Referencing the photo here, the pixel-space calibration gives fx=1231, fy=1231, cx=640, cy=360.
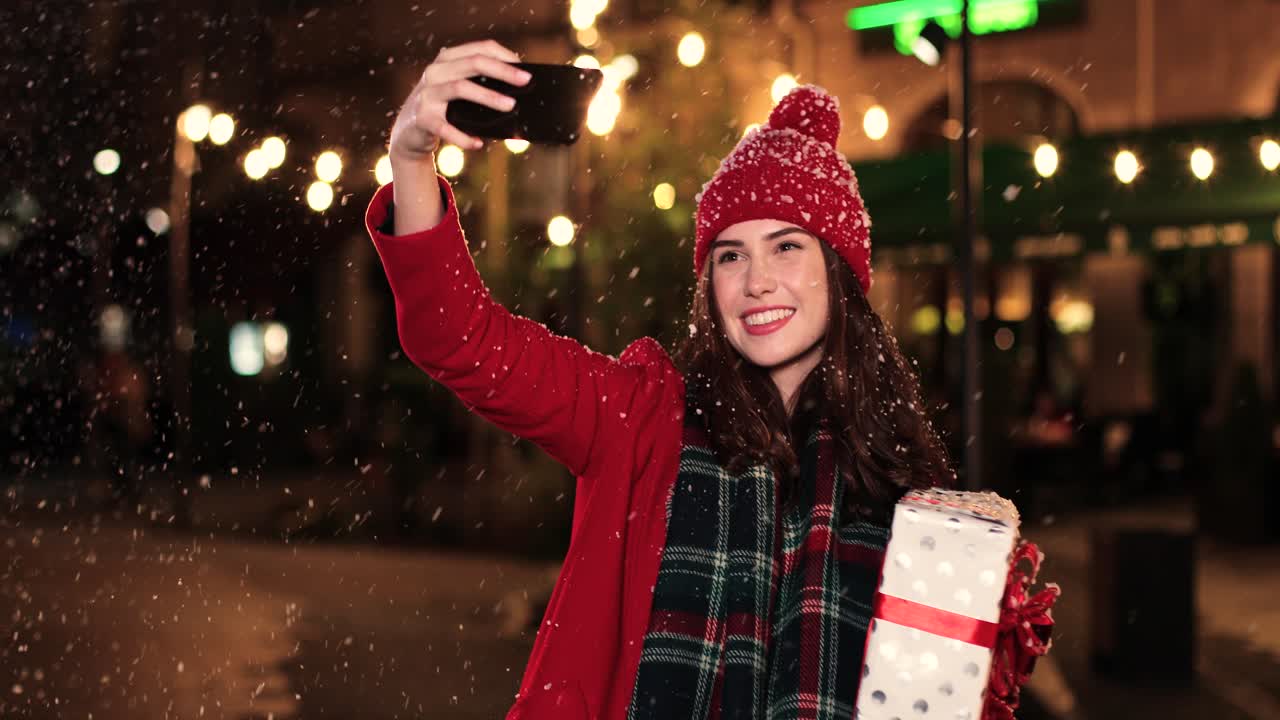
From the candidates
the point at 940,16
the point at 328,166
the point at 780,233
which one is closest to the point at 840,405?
the point at 780,233

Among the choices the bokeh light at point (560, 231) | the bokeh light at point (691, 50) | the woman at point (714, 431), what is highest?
the bokeh light at point (691, 50)

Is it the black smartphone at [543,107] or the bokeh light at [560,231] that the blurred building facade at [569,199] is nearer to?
the bokeh light at [560,231]

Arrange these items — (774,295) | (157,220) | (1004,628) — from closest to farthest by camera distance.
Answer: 1. (1004,628)
2. (774,295)
3. (157,220)

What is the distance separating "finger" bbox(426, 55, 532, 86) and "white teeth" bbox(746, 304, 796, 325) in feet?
2.55

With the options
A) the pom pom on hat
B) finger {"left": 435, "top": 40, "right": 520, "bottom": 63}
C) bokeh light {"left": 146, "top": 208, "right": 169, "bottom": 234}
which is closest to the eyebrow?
the pom pom on hat

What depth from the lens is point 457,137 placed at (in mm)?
1772

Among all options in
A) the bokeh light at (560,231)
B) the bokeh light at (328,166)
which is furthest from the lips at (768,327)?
the bokeh light at (560,231)

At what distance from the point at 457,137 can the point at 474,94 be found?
0.07 meters

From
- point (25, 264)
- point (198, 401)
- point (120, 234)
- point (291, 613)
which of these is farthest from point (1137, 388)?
point (25, 264)

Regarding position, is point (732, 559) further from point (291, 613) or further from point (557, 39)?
point (557, 39)

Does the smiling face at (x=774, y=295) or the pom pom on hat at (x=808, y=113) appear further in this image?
the pom pom on hat at (x=808, y=113)

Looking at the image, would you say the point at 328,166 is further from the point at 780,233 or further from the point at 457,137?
the point at 457,137

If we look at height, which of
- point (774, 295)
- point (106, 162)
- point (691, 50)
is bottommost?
point (774, 295)

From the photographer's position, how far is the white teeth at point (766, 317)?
2387 mm
